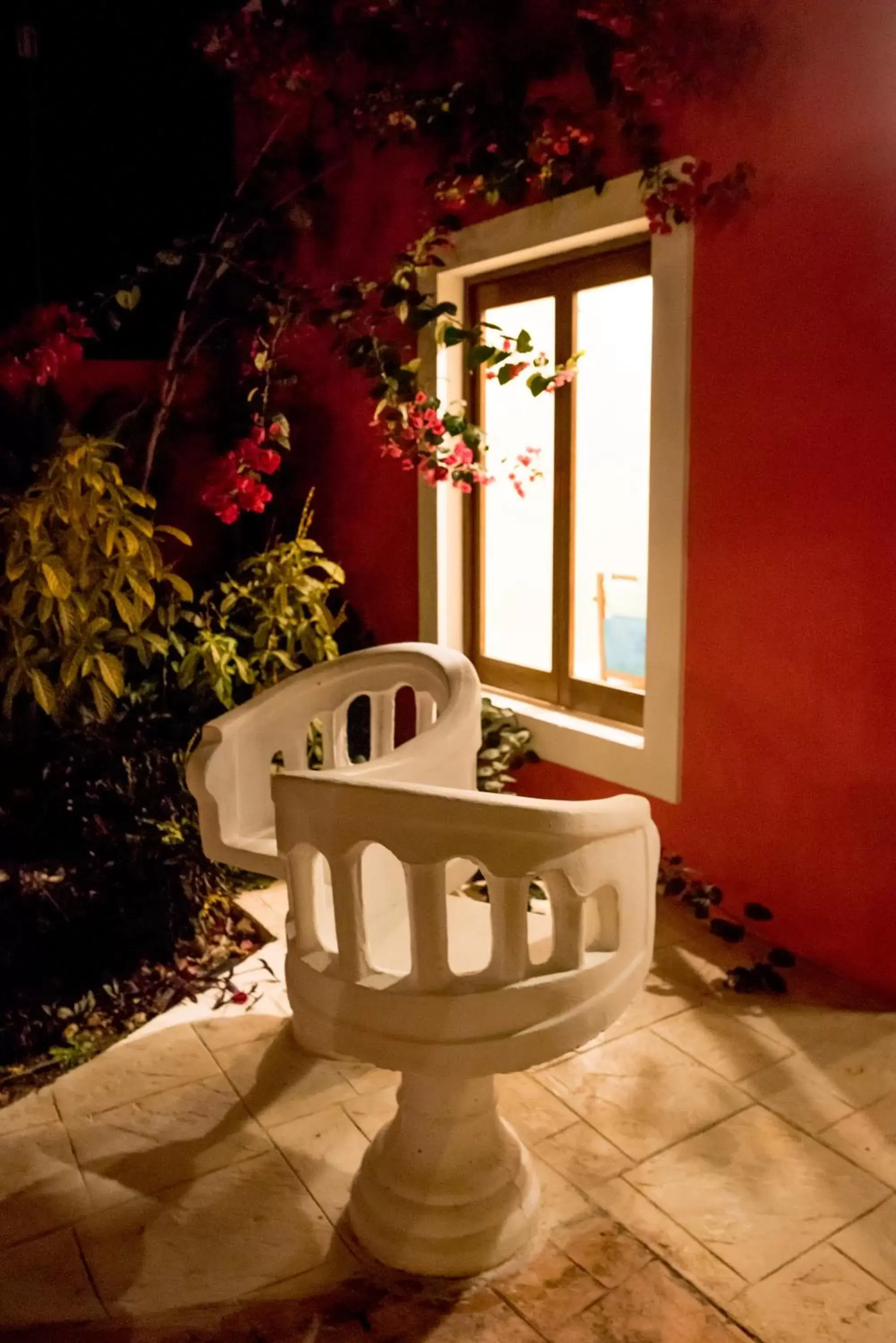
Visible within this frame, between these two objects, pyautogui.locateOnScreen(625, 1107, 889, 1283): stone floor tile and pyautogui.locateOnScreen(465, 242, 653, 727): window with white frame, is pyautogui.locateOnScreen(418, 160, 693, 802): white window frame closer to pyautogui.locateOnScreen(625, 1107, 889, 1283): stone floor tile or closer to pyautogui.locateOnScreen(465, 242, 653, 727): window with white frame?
pyautogui.locateOnScreen(465, 242, 653, 727): window with white frame

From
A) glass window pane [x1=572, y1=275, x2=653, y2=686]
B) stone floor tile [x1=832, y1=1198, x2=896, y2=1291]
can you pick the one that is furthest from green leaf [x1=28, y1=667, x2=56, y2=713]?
stone floor tile [x1=832, y1=1198, x2=896, y2=1291]

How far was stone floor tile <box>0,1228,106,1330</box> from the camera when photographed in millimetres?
1744

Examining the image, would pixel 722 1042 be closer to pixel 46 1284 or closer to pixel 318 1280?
pixel 318 1280

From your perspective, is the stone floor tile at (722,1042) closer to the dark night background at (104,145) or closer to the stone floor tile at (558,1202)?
the stone floor tile at (558,1202)

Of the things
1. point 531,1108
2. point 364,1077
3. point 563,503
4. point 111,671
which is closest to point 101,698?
point 111,671

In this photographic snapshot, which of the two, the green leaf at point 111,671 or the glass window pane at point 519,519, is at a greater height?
the glass window pane at point 519,519

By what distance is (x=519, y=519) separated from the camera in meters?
4.27

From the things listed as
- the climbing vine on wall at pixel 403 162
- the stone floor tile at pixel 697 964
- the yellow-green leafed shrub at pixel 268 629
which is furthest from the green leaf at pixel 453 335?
the stone floor tile at pixel 697 964

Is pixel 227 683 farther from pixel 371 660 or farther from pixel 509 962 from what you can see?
pixel 509 962

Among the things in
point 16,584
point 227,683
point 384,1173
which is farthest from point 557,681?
point 384,1173

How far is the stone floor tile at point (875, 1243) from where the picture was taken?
5.84 feet

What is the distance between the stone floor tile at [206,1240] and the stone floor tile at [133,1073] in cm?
40

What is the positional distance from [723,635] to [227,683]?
5.25 feet

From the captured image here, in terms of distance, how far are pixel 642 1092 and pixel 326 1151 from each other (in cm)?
70
